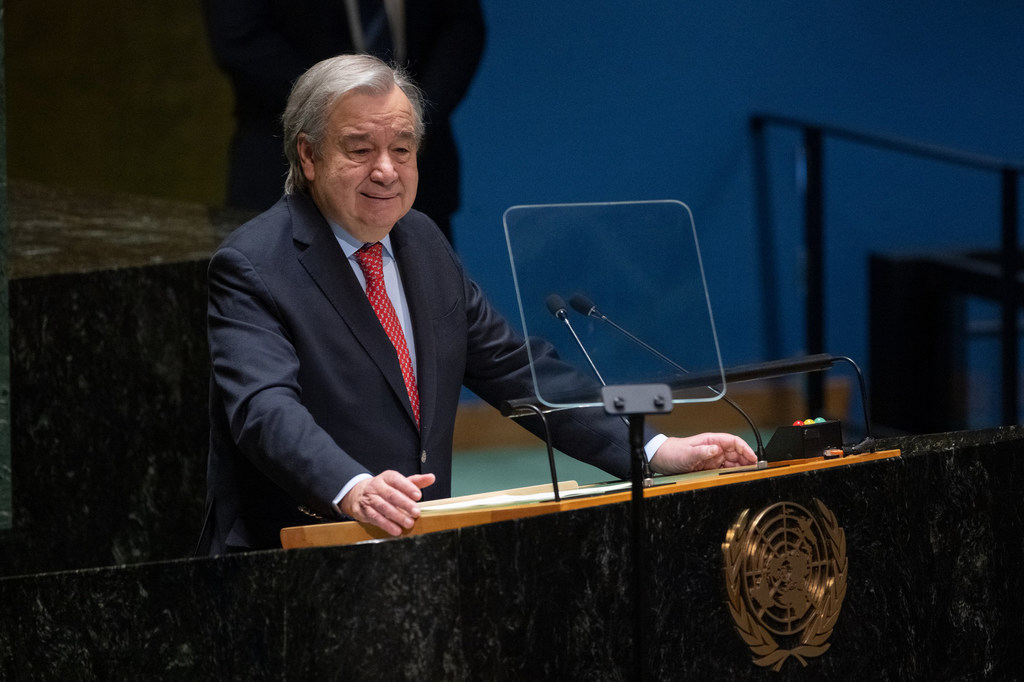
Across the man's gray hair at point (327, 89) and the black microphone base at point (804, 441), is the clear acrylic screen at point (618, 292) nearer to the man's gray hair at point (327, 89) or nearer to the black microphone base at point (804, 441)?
the black microphone base at point (804, 441)

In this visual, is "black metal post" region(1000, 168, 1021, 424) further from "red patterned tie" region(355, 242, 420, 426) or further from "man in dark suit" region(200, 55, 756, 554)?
"red patterned tie" region(355, 242, 420, 426)

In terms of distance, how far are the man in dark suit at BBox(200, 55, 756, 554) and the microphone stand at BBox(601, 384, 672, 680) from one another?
45cm

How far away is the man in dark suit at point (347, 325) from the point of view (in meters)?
2.21

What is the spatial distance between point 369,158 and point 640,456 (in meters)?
0.77

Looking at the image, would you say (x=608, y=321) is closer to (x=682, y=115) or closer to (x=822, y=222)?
(x=682, y=115)

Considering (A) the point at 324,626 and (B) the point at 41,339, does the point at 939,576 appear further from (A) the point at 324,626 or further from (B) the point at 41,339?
(B) the point at 41,339

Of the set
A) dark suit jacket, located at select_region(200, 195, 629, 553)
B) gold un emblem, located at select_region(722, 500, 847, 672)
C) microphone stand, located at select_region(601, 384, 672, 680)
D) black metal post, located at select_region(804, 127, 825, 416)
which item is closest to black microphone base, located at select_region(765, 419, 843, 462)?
gold un emblem, located at select_region(722, 500, 847, 672)

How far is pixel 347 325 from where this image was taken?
224 centimetres

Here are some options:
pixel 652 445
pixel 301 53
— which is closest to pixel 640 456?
pixel 652 445

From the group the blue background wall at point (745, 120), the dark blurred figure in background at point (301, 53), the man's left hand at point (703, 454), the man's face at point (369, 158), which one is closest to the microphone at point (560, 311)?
the man's left hand at point (703, 454)

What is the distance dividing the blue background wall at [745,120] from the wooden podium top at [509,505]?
9.09 feet

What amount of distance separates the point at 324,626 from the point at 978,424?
175 inches

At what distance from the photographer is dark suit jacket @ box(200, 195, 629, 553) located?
2152 millimetres

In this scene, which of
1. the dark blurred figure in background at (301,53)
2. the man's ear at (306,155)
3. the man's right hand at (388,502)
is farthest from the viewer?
the dark blurred figure in background at (301,53)
